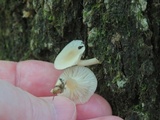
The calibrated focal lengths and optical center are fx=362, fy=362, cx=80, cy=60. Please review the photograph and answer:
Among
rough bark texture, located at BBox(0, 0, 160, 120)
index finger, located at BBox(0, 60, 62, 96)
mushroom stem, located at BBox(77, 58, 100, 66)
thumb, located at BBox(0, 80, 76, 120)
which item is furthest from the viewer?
index finger, located at BBox(0, 60, 62, 96)

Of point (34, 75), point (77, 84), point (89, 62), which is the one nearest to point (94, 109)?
point (77, 84)

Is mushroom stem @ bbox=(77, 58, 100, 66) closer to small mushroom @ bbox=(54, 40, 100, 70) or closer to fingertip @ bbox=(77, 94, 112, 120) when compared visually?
small mushroom @ bbox=(54, 40, 100, 70)

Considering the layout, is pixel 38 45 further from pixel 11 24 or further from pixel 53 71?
pixel 11 24

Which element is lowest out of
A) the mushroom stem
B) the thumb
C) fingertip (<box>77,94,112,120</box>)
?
fingertip (<box>77,94,112,120</box>)

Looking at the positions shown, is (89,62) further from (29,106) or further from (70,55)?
(29,106)

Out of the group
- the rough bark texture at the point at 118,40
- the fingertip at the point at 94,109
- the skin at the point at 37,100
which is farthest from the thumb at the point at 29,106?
the rough bark texture at the point at 118,40

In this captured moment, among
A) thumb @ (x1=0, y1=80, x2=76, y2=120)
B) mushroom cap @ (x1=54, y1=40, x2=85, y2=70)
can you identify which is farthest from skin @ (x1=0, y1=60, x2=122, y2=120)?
mushroom cap @ (x1=54, y1=40, x2=85, y2=70)

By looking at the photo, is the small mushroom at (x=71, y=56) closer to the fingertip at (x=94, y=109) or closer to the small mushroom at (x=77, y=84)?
the small mushroom at (x=77, y=84)
